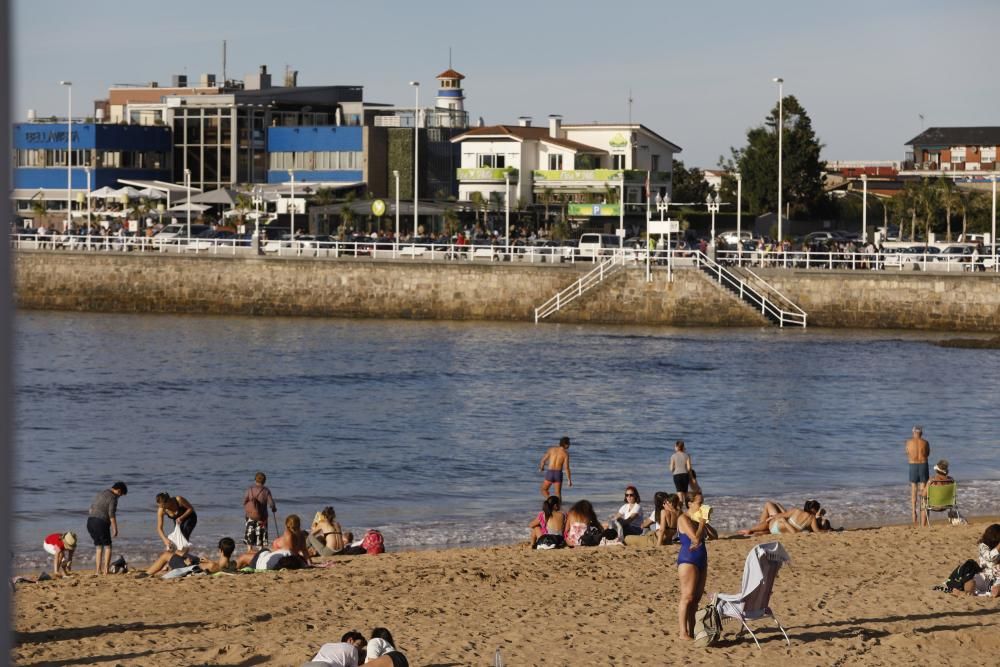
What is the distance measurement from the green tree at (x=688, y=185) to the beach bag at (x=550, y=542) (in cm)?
7135

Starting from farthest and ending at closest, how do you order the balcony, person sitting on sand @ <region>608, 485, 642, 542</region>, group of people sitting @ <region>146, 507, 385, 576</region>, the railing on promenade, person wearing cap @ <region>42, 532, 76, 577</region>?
1. the balcony
2. the railing on promenade
3. person sitting on sand @ <region>608, 485, 642, 542</region>
4. person wearing cap @ <region>42, 532, 76, 577</region>
5. group of people sitting @ <region>146, 507, 385, 576</region>

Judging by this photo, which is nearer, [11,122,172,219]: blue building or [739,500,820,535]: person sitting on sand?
[739,500,820,535]: person sitting on sand

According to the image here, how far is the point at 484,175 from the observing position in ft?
254

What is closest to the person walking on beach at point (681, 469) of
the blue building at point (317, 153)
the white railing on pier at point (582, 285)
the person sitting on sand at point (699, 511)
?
the person sitting on sand at point (699, 511)

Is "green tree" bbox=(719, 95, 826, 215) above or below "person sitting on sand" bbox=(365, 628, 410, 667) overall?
above

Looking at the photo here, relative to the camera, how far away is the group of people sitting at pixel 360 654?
9133 mm

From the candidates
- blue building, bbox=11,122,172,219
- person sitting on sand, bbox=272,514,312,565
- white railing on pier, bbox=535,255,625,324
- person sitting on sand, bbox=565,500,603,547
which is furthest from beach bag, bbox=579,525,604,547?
blue building, bbox=11,122,172,219

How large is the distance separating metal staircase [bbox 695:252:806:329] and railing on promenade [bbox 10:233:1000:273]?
763mm

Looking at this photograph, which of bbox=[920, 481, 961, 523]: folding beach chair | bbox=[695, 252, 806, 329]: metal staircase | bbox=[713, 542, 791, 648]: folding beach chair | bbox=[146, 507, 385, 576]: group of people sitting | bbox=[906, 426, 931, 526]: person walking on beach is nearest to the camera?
bbox=[713, 542, 791, 648]: folding beach chair

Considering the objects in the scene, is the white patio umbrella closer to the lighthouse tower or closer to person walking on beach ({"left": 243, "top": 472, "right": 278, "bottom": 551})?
the lighthouse tower

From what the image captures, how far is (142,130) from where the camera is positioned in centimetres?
8344

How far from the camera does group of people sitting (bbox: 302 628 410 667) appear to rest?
913cm

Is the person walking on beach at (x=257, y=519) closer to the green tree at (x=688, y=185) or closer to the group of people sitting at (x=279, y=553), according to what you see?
the group of people sitting at (x=279, y=553)

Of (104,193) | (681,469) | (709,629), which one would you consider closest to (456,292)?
(104,193)
